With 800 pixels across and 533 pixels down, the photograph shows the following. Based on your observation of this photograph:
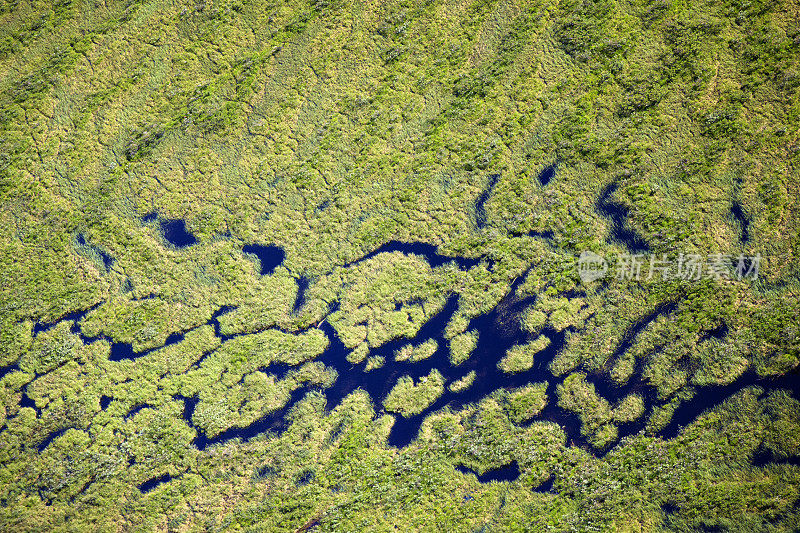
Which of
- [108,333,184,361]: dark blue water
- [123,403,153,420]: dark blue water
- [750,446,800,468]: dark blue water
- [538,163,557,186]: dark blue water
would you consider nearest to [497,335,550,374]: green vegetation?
[538,163,557,186]: dark blue water

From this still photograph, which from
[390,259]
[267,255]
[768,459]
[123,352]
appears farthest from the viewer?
[267,255]

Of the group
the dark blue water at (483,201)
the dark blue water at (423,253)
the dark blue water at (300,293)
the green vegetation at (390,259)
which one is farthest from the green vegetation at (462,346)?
the dark blue water at (300,293)

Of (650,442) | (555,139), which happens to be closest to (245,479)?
(650,442)

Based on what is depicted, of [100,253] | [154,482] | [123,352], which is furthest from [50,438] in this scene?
[100,253]

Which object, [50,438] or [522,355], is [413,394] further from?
[50,438]

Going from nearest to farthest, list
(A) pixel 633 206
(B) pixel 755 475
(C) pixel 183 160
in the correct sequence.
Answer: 1. (B) pixel 755 475
2. (A) pixel 633 206
3. (C) pixel 183 160

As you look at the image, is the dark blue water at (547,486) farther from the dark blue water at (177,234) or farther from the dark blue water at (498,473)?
the dark blue water at (177,234)

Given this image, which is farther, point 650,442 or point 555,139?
point 555,139

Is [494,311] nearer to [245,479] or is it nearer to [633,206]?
[633,206]

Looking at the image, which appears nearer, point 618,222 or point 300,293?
point 618,222
